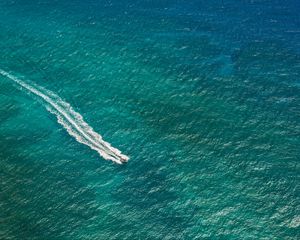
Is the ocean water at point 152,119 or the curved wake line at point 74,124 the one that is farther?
the curved wake line at point 74,124

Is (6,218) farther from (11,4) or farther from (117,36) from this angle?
(11,4)

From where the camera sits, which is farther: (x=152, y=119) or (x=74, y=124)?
(x=152, y=119)

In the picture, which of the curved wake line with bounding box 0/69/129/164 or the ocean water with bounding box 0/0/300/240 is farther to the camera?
the curved wake line with bounding box 0/69/129/164

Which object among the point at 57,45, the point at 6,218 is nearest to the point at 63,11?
the point at 57,45

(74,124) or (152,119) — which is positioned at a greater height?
(74,124)
